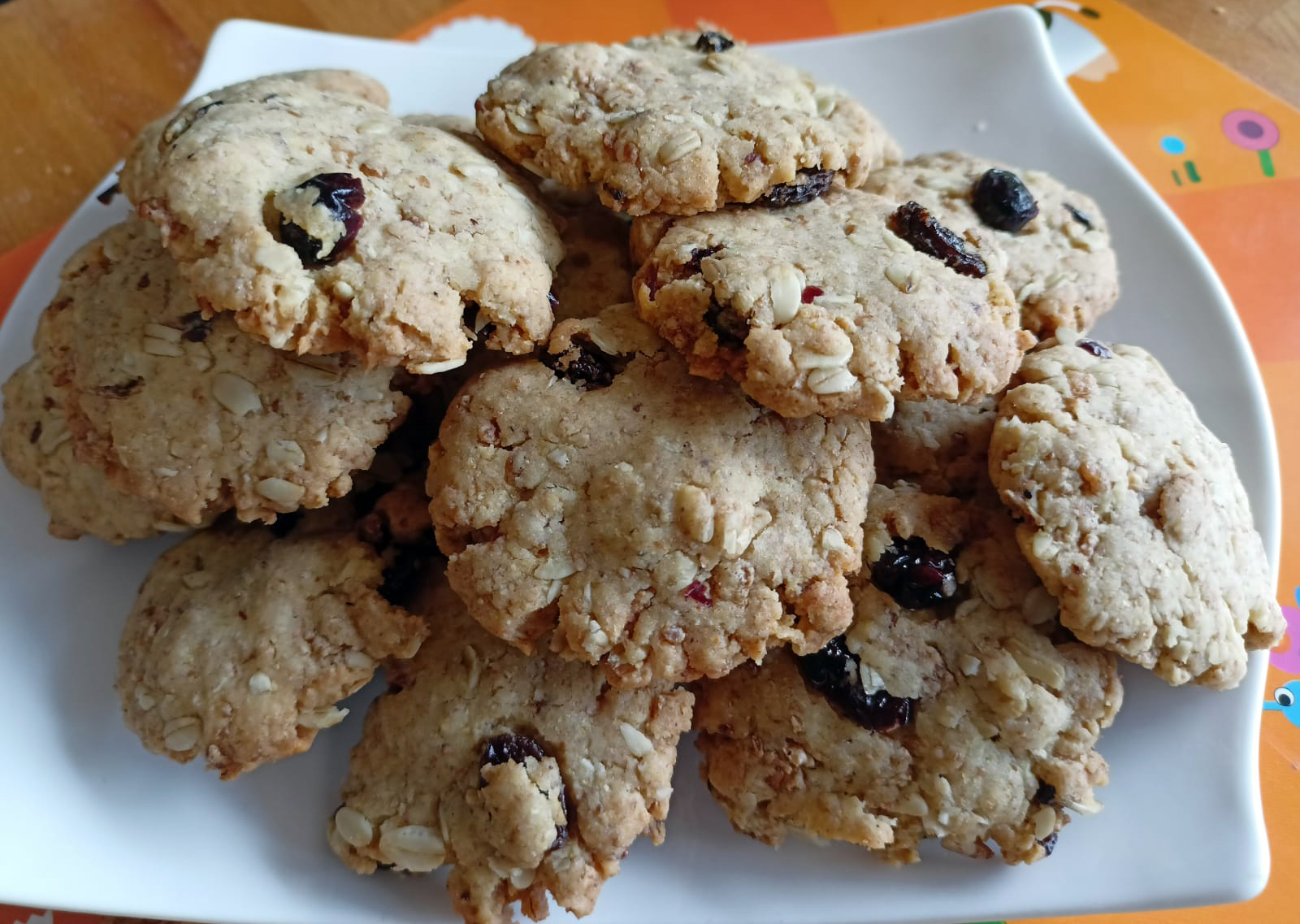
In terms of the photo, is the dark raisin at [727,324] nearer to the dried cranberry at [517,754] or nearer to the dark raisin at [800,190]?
the dark raisin at [800,190]

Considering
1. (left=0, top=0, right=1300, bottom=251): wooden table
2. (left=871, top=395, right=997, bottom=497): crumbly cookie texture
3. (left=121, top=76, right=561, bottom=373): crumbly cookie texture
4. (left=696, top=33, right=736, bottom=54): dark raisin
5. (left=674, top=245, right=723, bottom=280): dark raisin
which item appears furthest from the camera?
(left=0, top=0, right=1300, bottom=251): wooden table

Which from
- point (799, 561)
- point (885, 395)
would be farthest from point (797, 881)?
point (885, 395)

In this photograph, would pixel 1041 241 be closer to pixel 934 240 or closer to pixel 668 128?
pixel 934 240

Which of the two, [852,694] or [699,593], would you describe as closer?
[699,593]

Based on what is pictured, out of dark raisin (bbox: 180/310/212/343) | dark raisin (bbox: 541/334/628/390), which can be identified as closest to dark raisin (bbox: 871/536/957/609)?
dark raisin (bbox: 541/334/628/390)

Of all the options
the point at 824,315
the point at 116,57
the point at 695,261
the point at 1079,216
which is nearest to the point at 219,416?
the point at 695,261

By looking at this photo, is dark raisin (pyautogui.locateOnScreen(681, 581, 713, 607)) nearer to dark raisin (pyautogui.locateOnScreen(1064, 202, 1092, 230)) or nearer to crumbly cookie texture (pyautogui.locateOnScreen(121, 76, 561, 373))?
crumbly cookie texture (pyautogui.locateOnScreen(121, 76, 561, 373))
